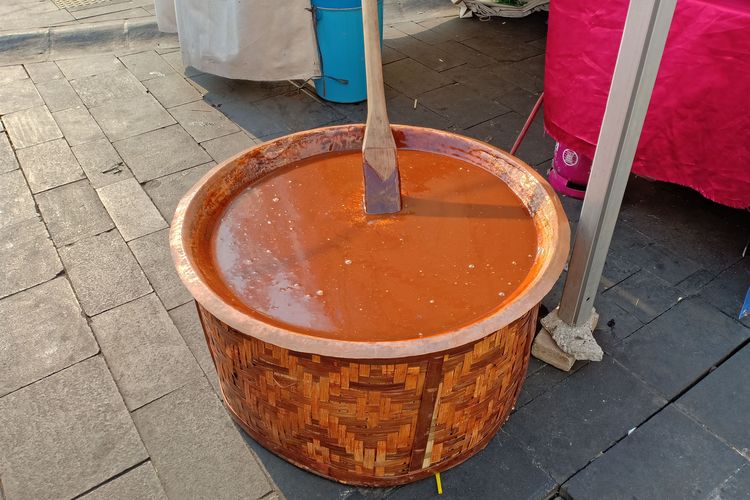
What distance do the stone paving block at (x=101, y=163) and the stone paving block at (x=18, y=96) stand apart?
993 millimetres

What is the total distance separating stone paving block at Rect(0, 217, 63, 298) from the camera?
10.3 feet

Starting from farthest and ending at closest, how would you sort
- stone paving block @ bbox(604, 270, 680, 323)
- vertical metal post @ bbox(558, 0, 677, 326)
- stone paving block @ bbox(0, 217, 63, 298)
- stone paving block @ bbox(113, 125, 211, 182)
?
stone paving block @ bbox(113, 125, 211, 182)
stone paving block @ bbox(0, 217, 63, 298)
stone paving block @ bbox(604, 270, 680, 323)
vertical metal post @ bbox(558, 0, 677, 326)

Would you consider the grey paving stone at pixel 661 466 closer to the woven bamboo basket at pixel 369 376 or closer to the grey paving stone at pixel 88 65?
the woven bamboo basket at pixel 369 376

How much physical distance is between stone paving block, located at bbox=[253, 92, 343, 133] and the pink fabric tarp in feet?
6.27

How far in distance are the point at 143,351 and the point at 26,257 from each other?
1128 mm

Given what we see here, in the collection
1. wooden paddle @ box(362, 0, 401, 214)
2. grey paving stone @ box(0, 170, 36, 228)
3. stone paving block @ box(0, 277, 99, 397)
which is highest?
wooden paddle @ box(362, 0, 401, 214)

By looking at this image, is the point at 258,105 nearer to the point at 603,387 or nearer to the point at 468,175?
the point at 468,175

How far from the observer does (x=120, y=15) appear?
20.8 feet

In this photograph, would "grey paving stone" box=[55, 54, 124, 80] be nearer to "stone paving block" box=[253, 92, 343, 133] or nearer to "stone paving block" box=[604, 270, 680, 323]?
"stone paving block" box=[253, 92, 343, 133]

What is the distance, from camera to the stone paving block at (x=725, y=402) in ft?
7.79

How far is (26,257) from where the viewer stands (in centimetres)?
329

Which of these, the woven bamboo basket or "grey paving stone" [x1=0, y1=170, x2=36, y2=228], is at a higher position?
the woven bamboo basket

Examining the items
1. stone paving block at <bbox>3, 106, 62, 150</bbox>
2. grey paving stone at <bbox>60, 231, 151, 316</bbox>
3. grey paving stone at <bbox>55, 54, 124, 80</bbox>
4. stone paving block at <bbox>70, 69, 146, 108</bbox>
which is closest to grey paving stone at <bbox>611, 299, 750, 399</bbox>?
grey paving stone at <bbox>60, 231, 151, 316</bbox>

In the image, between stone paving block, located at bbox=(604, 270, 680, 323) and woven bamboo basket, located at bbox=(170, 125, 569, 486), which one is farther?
stone paving block, located at bbox=(604, 270, 680, 323)
